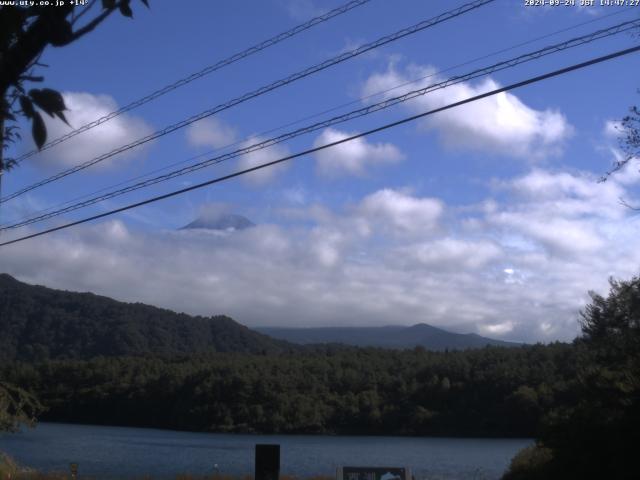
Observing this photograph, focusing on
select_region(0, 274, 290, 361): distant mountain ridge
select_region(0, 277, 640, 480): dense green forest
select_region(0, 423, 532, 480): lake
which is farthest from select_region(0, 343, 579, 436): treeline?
select_region(0, 274, 290, 361): distant mountain ridge

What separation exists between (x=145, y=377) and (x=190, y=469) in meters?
39.8

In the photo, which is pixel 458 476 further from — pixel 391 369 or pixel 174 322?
pixel 174 322

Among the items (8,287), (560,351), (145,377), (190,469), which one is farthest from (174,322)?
(190,469)

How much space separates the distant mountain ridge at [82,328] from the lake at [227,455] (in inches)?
1929

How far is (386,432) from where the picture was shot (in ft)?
212

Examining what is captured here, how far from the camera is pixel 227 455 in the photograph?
43.2 metres

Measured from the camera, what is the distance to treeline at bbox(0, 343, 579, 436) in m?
57.2

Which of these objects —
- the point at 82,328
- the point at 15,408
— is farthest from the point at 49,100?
the point at 82,328

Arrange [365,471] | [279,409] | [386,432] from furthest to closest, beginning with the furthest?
[279,409] → [386,432] → [365,471]

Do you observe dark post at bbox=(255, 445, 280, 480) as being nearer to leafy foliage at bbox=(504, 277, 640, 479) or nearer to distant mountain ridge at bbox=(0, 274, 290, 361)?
leafy foliage at bbox=(504, 277, 640, 479)

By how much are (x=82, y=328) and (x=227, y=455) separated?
79895mm

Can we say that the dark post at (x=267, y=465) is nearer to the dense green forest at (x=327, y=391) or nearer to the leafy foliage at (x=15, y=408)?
the leafy foliage at (x=15, y=408)

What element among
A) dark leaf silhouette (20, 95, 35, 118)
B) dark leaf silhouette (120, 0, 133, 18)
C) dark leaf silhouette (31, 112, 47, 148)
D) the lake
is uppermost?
→ dark leaf silhouette (120, 0, 133, 18)

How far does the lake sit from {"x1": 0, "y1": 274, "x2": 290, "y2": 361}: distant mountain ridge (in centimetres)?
4900
